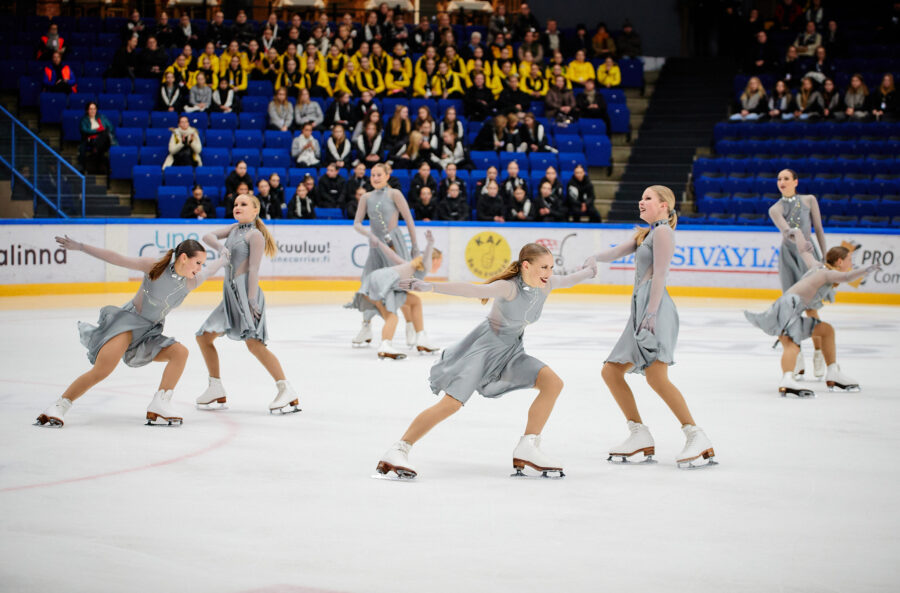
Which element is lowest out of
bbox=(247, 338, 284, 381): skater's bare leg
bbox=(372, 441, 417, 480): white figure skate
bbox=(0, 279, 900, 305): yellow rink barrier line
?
bbox=(0, 279, 900, 305): yellow rink barrier line

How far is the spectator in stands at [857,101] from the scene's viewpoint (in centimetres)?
1930

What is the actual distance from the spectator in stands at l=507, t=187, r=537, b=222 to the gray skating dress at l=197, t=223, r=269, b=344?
10618 millimetres

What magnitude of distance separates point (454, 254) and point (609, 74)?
674 cm

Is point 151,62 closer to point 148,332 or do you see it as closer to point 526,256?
point 148,332

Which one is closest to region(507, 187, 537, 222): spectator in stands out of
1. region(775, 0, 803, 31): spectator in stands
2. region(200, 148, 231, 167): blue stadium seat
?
region(200, 148, 231, 167): blue stadium seat

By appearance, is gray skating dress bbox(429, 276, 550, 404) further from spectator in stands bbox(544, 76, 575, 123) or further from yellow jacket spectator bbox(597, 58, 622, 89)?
yellow jacket spectator bbox(597, 58, 622, 89)

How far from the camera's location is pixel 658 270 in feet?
18.8

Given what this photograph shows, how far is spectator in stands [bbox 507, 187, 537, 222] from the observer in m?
17.7

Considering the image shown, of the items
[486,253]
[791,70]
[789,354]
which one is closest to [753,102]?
[791,70]

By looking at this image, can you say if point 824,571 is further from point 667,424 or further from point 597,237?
point 597,237

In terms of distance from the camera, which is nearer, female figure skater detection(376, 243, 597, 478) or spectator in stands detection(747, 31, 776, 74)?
female figure skater detection(376, 243, 597, 478)

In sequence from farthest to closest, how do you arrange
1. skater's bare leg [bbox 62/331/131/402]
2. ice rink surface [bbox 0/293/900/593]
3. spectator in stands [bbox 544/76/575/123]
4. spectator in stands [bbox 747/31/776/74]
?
spectator in stands [bbox 747/31/776/74] → spectator in stands [bbox 544/76/575/123] → skater's bare leg [bbox 62/331/131/402] → ice rink surface [bbox 0/293/900/593]

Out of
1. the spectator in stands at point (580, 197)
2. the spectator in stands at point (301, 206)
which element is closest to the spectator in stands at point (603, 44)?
the spectator in stands at point (580, 197)

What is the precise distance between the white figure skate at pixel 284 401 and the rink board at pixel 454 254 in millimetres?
9271
